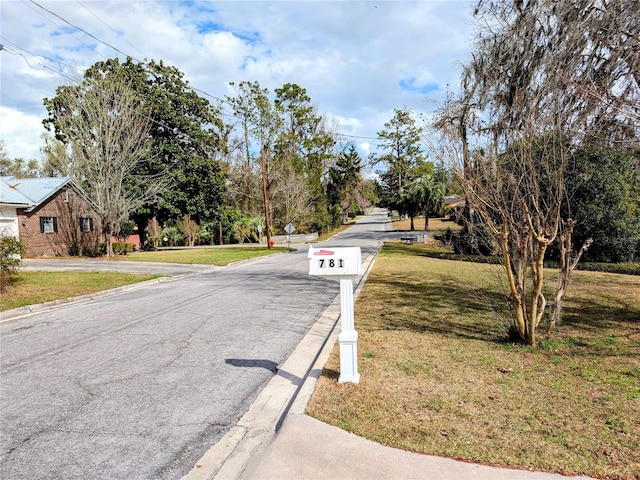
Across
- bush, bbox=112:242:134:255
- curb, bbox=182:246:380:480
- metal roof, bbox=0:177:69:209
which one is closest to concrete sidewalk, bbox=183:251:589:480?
curb, bbox=182:246:380:480

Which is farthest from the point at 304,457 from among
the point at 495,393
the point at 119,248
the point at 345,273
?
the point at 119,248

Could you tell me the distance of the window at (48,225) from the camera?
26.4 m

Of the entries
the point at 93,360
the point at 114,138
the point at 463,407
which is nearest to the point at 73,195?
the point at 114,138

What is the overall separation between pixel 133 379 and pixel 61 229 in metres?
26.5

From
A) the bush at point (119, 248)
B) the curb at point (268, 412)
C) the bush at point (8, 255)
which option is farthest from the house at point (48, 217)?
the curb at point (268, 412)

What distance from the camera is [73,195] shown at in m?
28.5

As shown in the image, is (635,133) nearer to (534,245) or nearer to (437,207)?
(534,245)

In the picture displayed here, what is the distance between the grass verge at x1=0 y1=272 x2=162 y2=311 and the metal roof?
1089 cm

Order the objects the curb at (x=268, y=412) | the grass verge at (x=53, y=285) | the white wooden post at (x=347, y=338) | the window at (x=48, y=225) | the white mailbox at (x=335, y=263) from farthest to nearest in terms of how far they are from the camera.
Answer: the window at (x=48, y=225), the grass verge at (x=53, y=285), the white wooden post at (x=347, y=338), the white mailbox at (x=335, y=263), the curb at (x=268, y=412)

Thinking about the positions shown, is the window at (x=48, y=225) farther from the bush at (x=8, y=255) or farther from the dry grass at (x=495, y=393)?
the dry grass at (x=495, y=393)

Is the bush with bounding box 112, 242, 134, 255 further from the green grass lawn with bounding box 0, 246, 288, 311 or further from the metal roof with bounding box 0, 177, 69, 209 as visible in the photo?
the green grass lawn with bounding box 0, 246, 288, 311

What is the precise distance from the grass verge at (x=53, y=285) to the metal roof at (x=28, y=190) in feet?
35.7

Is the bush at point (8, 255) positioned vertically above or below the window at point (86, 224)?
below

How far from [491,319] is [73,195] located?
2825 cm
